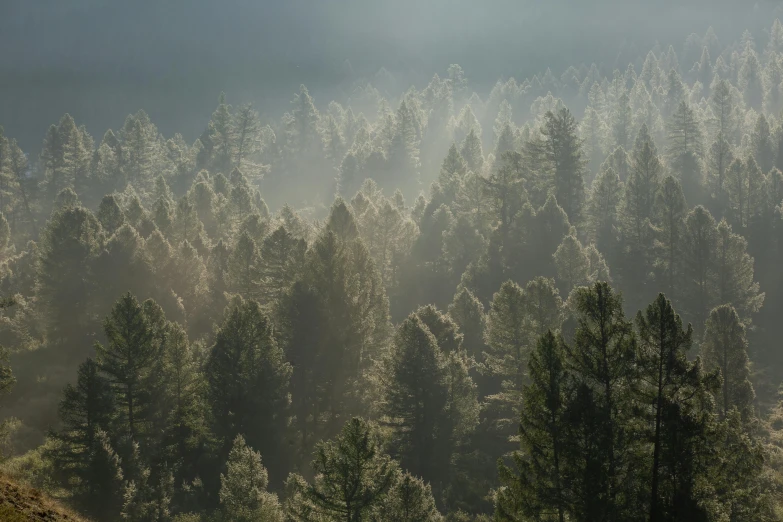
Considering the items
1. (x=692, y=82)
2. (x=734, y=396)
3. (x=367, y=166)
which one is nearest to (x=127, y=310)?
(x=734, y=396)

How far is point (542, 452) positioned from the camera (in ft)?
80.4

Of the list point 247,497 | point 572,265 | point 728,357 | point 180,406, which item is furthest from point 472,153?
point 247,497

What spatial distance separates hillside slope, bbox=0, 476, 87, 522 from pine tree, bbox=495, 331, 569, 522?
16.0 m

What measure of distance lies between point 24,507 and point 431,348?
1183 inches

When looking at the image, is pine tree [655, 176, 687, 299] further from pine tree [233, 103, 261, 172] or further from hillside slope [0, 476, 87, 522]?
pine tree [233, 103, 261, 172]

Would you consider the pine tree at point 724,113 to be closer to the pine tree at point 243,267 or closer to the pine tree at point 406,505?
the pine tree at point 243,267

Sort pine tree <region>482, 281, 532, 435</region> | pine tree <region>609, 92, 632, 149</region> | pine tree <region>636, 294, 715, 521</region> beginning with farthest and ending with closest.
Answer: pine tree <region>609, 92, 632, 149</region> < pine tree <region>482, 281, 532, 435</region> < pine tree <region>636, 294, 715, 521</region>

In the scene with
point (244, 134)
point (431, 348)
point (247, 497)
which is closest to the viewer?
Result: point (247, 497)

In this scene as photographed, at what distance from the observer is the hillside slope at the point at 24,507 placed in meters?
17.1

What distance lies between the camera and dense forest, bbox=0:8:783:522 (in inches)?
962

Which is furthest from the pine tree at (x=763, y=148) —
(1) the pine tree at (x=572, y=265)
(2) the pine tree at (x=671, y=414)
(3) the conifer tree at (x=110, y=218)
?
(3) the conifer tree at (x=110, y=218)

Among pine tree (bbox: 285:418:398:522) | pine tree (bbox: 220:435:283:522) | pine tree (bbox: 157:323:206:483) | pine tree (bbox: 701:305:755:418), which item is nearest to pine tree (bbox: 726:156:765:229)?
pine tree (bbox: 701:305:755:418)

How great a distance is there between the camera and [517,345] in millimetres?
46250

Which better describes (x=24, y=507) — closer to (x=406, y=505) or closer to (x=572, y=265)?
(x=406, y=505)
